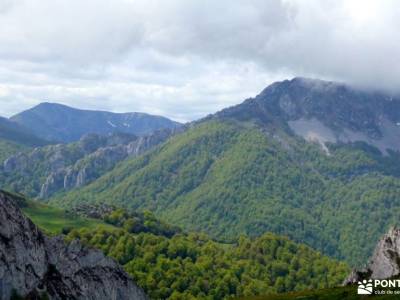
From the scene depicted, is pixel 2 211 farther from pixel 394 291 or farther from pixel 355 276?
pixel 355 276

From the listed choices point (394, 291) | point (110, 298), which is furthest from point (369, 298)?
point (110, 298)

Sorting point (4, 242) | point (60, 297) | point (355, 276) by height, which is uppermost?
point (4, 242)

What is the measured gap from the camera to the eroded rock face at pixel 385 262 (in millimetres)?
118906

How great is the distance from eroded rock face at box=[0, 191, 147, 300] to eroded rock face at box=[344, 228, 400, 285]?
53723mm

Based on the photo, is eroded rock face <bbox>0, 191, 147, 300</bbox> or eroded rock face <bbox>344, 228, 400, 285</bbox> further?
eroded rock face <bbox>344, 228, 400, 285</bbox>

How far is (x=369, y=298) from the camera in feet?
318

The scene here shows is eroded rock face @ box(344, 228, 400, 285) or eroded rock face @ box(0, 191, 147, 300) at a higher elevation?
eroded rock face @ box(0, 191, 147, 300)

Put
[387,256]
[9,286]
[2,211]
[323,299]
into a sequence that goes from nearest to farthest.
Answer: [9,286] < [2,211] < [323,299] < [387,256]

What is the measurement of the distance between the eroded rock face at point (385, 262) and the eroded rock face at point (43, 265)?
53.7m

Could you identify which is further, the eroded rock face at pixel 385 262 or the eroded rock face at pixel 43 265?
the eroded rock face at pixel 385 262

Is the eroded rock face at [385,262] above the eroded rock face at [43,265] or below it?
below

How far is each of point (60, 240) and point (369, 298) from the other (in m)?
57.7

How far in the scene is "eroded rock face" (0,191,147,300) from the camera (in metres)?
88.8

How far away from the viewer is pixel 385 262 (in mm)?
121562
